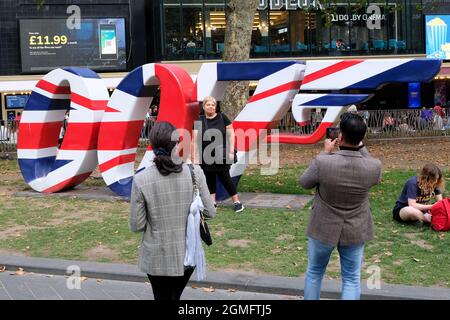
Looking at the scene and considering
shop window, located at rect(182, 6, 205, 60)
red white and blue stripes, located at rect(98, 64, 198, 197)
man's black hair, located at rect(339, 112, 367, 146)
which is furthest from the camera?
shop window, located at rect(182, 6, 205, 60)

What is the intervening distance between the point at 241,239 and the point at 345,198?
3.43m

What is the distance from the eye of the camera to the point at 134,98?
34.2ft

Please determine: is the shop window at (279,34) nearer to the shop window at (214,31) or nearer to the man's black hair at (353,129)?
the shop window at (214,31)

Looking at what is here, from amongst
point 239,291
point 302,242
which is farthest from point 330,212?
point 302,242

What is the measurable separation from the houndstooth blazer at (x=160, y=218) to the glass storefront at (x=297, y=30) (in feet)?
88.9

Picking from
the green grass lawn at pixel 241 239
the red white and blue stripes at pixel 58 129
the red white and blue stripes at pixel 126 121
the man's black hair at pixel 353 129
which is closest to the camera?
the man's black hair at pixel 353 129

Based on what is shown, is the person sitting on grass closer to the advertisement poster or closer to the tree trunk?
the tree trunk

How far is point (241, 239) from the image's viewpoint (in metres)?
7.86

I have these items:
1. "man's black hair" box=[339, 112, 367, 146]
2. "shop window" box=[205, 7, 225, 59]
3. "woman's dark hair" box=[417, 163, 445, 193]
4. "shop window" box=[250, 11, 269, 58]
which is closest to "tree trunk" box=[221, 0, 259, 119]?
"woman's dark hair" box=[417, 163, 445, 193]

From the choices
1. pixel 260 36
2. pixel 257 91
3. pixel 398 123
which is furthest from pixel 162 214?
pixel 260 36

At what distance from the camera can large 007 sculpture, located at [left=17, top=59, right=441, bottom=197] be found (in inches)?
375

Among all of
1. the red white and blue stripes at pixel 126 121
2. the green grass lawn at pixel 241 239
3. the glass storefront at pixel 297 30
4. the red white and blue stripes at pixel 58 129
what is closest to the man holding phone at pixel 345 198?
the green grass lawn at pixel 241 239

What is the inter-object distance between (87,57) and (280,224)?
26.3m

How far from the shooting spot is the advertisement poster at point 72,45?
3209 cm
